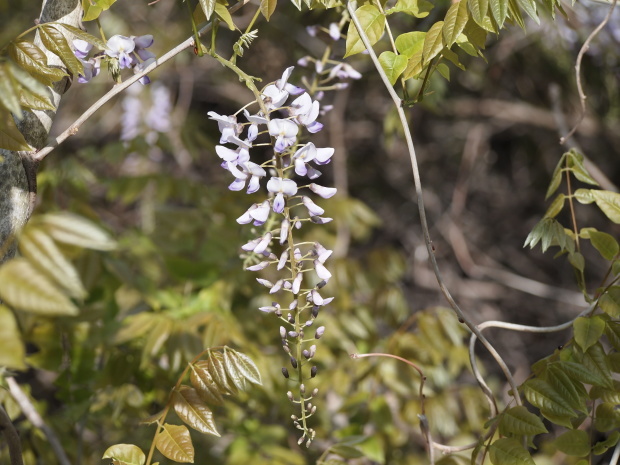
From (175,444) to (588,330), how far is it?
30.0 inches

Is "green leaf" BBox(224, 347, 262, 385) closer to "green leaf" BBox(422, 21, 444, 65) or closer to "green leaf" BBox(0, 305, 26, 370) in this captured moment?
"green leaf" BBox(0, 305, 26, 370)

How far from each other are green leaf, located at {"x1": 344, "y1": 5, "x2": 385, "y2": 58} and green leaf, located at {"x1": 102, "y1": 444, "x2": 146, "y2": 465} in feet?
2.66

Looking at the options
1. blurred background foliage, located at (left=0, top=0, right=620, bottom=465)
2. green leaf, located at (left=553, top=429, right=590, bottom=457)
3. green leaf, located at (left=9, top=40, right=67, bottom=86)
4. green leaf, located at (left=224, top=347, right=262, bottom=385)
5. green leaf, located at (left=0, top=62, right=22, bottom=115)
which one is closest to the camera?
green leaf, located at (left=0, top=62, right=22, bottom=115)

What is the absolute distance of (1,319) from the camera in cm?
66

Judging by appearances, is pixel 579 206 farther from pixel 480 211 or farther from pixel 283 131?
pixel 283 131

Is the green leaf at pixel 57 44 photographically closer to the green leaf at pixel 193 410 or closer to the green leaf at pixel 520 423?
the green leaf at pixel 193 410

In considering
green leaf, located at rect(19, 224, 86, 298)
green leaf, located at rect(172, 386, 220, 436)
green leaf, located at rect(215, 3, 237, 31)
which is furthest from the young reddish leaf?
green leaf, located at rect(215, 3, 237, 31)

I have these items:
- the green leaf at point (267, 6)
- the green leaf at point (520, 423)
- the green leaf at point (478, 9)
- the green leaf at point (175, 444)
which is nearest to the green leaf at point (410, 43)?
the green leaf at point (478, 9)

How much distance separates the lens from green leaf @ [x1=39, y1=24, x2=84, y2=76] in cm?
101

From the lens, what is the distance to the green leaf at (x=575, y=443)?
1195mm

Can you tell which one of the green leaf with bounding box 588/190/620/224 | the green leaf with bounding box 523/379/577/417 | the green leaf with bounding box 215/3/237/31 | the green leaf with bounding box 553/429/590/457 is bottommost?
the green leaf with bounding box 553/429/590/457

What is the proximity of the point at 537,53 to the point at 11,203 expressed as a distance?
360cm

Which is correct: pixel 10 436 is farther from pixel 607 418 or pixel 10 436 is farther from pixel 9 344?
pixel 607 418

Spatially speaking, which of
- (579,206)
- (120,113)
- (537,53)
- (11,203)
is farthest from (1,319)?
(120,113)
